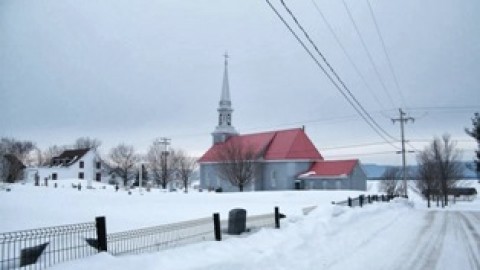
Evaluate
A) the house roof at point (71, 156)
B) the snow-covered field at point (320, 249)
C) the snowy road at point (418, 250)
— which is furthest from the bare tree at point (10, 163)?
the snowy road at point (418, 250)

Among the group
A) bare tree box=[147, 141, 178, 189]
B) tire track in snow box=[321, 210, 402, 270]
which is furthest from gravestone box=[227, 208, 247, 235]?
bare tree box=[147, 141, 178, 189]

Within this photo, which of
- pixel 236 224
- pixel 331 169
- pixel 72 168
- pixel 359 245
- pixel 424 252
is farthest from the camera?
pixel 72 168

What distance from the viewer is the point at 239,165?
71000 millimetres

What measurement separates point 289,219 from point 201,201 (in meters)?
25.8

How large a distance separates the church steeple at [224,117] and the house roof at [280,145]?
304 centimetres

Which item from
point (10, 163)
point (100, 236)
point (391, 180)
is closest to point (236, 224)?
point (100, 236)

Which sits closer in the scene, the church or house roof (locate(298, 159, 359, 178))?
house roof (locate(298, 159, 359, 178))

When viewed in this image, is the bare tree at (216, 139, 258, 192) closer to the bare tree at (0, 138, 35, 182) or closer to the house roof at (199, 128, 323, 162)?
the house roof at (199, 128, 323, 162)

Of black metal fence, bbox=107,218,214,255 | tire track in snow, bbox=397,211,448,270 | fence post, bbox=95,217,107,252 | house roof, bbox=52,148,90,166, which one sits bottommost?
tire track in snow, bbox=397,211,448,270

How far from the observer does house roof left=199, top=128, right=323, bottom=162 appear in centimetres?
7588

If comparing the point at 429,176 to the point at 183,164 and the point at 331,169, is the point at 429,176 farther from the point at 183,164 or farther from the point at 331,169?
the point at 183,164

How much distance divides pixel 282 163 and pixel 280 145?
4314 millimetres

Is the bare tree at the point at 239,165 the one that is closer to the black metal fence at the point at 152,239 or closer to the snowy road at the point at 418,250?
the snowy road at the point at 418,250

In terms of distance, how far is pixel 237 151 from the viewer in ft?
240
